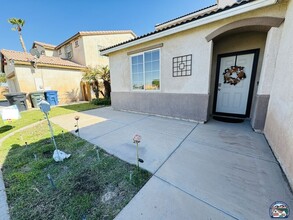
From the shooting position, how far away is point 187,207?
1.48 meters

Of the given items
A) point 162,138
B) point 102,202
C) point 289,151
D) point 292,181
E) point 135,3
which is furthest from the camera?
point 135,3

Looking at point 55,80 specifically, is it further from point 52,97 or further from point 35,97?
point 35,97

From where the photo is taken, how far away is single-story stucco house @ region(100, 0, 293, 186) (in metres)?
2.62

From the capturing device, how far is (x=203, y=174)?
2.02m

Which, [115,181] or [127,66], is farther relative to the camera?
[127,66]

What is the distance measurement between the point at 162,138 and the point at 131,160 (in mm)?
1161

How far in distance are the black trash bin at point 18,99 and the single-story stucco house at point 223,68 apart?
625cm

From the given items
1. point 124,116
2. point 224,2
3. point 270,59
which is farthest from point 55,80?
point 270,59

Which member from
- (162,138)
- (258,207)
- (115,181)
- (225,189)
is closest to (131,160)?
(115,181)

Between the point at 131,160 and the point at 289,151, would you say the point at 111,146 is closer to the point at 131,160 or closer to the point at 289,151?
the point at 131,160

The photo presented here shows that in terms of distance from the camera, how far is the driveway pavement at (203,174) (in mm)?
1461

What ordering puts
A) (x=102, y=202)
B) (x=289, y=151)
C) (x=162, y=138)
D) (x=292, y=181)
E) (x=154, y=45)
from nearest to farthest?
(x=102, y=202)
(x=292, y=181)
(x=289, y=151)
(x=162, y=138)
(x=154, y=45)

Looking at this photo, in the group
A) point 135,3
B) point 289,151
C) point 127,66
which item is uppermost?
point 135,3

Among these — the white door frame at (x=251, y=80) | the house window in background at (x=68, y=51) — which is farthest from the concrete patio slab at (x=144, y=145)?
the house window in background at (x=68, y=51)
